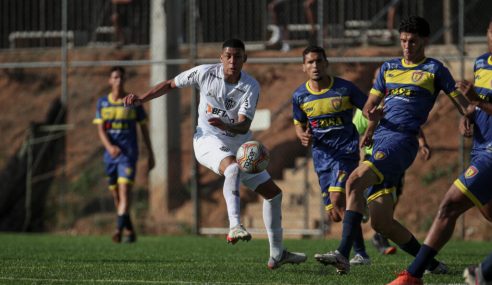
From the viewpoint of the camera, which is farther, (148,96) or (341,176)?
(341,176)

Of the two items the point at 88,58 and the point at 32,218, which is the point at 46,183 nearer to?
the point at 32,218

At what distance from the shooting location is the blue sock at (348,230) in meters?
8.94

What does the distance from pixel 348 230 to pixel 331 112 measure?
2.19 m

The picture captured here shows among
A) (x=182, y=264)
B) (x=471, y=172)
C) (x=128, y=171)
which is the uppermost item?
(x=471, y=172)

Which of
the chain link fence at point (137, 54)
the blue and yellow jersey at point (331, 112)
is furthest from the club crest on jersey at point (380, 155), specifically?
the chain link fence at point (137, 54)

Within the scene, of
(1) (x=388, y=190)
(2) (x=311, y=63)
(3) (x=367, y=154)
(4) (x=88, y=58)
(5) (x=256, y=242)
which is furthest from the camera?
(4) (x=88, y=58)

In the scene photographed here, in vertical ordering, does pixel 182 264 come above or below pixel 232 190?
→ below

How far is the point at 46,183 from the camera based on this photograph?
70.8 ft

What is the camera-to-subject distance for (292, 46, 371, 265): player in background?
11023 mm

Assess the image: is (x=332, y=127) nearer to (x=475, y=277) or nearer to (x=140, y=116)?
(x=475, y=277)

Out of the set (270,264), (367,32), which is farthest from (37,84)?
(270,264)

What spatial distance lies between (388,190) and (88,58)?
15527mm

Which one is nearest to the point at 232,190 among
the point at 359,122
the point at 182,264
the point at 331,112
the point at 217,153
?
the point at 217,153

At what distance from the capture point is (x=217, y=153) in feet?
33.5
